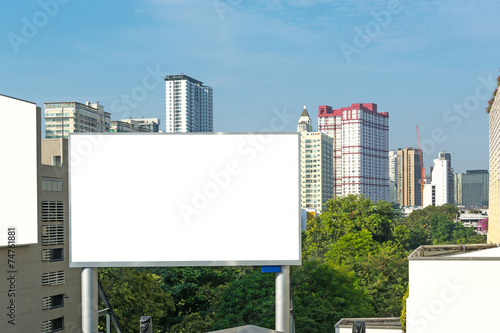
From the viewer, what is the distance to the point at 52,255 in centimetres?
1380

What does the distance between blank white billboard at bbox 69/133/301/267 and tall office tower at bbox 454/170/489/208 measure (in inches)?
4806

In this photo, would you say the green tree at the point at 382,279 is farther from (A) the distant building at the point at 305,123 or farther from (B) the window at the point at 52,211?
(A) the distant building at the point at 305,123

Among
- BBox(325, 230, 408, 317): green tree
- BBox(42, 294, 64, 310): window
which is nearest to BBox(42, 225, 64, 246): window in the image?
BBox(42, 294, 64, 310): window

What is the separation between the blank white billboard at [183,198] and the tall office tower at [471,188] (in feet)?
400

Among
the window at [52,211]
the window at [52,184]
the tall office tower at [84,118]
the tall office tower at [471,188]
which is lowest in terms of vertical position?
the tall office tower at [471,188]

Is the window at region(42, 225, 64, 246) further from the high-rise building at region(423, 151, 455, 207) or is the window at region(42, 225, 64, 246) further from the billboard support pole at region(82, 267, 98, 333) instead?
the high-rise building at region(423, 151, 455, 207)

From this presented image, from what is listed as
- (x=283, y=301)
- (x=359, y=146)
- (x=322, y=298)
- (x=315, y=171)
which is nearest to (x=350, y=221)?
(x=322, y=298)

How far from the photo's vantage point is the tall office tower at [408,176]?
4685 inches

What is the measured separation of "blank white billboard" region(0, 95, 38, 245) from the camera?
32.4 ft

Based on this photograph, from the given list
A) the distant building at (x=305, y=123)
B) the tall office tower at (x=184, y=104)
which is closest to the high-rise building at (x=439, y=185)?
the distant building at (x=305, y=123)

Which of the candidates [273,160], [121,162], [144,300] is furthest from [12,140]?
[144,300]

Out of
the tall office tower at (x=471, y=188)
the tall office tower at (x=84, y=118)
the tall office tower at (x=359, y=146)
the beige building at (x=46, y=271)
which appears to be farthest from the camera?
the tall office tower at (x=471, y=188)

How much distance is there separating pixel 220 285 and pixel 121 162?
11856mm

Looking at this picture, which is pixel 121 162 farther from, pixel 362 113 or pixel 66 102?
pixel 362 113
